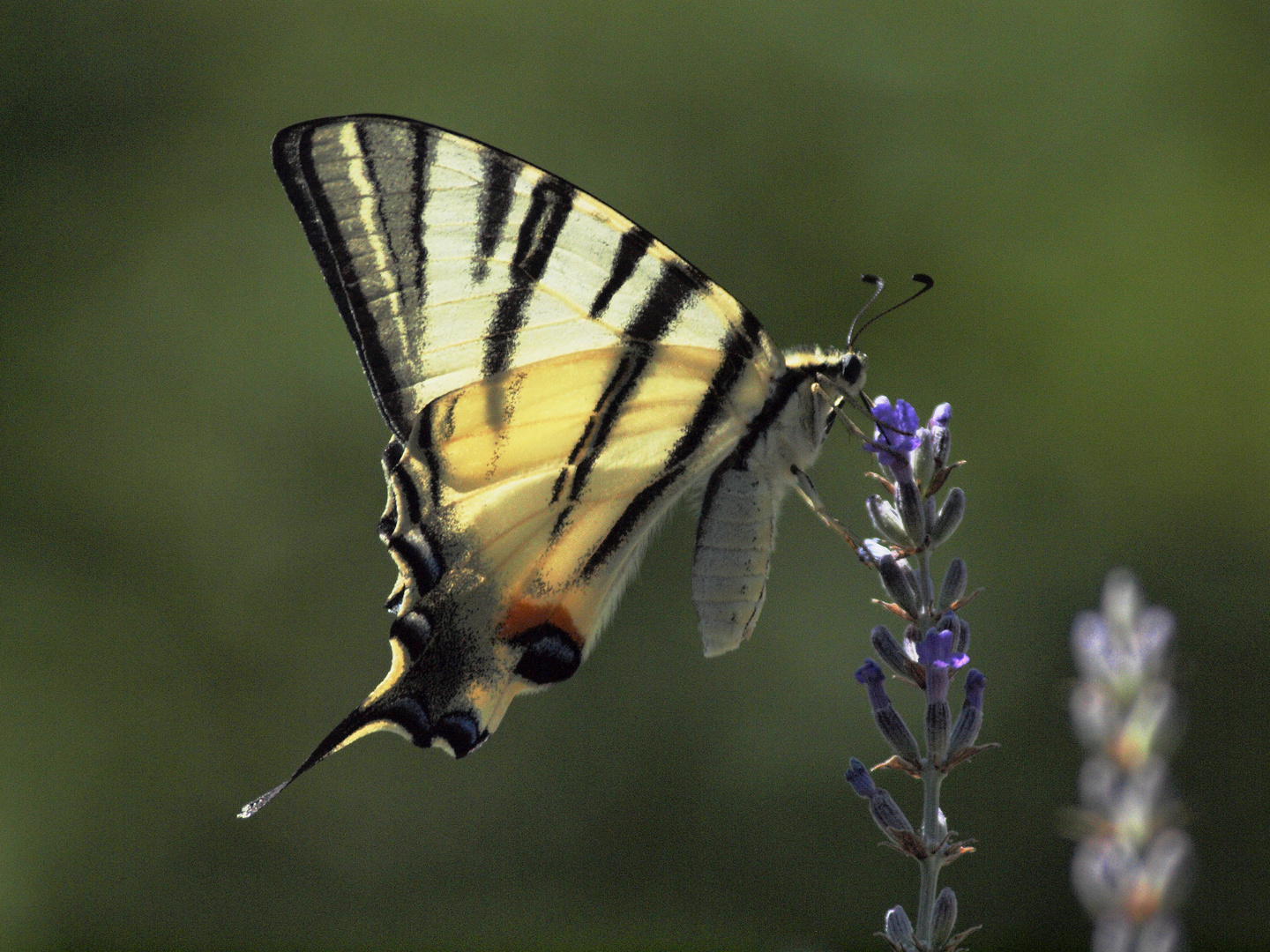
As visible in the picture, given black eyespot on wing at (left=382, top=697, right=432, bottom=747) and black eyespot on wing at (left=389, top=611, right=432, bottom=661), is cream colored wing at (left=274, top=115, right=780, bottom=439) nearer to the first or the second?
black eyespot on wing at (left=389, top=611, right=432, bottom=661)

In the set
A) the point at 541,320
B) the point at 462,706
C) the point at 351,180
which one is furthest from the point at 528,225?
the point at 462,706

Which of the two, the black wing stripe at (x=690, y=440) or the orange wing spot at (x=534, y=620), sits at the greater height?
the black wing stripe at (x=690, y=440)

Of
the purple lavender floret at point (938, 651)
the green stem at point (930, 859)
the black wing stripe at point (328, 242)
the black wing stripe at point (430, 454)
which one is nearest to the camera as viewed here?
the green stem at point (930, 859)

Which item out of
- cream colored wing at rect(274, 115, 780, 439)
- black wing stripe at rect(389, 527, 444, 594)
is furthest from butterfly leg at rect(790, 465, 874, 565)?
black wing stripe at rect(389, 527, 444, 594)

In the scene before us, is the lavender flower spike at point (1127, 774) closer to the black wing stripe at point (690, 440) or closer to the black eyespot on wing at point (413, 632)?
the black wing stripe at point (690, 440)

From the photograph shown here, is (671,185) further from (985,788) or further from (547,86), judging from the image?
(985,788)

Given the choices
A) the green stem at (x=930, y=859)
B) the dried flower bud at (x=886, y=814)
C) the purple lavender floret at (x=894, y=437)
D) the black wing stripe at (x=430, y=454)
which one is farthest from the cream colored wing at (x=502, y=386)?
the green stem at (x=930, y=859)

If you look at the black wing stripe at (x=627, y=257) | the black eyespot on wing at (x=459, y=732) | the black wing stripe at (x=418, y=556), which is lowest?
the black eyespot on wing at (x=459, y=732)
